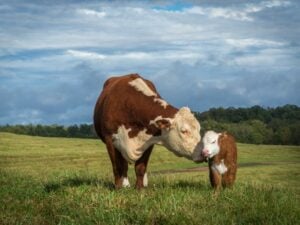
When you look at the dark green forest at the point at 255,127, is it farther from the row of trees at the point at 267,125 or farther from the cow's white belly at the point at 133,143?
the cow's white belly at the point at 133,143

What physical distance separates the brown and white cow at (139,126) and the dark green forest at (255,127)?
3479 cm

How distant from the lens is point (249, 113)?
2147 inches

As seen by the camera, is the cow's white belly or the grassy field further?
the cow's white belly

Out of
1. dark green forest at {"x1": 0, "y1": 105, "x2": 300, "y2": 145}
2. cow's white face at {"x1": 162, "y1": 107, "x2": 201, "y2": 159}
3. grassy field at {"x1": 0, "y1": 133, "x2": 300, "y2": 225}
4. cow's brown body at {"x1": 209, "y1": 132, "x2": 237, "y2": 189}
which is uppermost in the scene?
cow's white face at {"x1": 162, "y1": 107, "x2": 201, "y2": 159}

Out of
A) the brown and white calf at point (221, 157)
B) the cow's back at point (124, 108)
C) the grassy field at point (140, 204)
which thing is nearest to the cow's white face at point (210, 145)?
the brown and white calf at point (221, 157)

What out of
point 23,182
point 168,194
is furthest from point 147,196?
point 23,182

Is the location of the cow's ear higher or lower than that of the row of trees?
higher

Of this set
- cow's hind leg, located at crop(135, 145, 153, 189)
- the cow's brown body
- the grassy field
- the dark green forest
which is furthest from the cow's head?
the dark green forest

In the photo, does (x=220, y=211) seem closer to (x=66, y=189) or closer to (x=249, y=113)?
(x=66, y=189)

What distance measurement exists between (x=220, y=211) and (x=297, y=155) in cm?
3807

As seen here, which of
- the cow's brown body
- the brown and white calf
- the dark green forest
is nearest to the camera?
the brown and white calf

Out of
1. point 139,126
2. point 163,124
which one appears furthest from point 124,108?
point 163,124

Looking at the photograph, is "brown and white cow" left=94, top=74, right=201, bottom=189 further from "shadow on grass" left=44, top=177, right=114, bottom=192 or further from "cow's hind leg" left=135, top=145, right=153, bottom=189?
"shadow on grass" left=44, top=177, right=114, bottom=192

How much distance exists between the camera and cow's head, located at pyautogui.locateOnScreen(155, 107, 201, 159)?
31.0 feet
